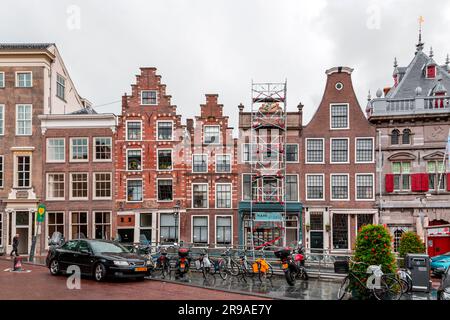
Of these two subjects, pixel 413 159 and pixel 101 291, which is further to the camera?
pixel 413 159

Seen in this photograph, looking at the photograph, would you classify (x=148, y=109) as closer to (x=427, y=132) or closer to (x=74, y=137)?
(x=74, y=137)

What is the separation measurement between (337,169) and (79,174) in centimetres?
1859

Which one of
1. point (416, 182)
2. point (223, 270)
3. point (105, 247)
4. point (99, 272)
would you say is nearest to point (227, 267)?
point (223, 270)

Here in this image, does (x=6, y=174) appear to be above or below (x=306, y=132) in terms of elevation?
below

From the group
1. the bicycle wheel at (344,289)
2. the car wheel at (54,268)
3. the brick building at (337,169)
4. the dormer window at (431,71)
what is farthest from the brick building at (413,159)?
the car wheel at (54,268)

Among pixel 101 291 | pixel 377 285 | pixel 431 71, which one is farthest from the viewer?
pixel 431 71

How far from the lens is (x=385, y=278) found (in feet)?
45.5

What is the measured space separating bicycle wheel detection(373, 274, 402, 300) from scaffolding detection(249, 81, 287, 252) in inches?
759

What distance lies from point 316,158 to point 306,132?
2005 mm

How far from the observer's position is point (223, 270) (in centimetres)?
1905

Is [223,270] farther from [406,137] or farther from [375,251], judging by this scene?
[406,137]

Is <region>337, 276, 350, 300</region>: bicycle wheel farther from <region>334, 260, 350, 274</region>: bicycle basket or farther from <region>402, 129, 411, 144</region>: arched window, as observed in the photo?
<region>402, 129, 411, 144</region>: arched window
